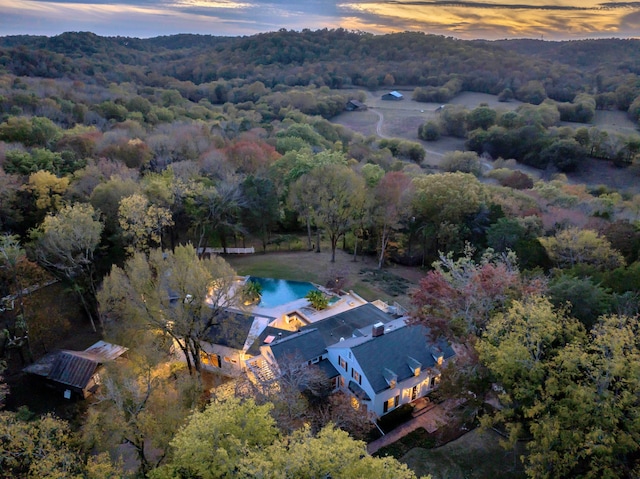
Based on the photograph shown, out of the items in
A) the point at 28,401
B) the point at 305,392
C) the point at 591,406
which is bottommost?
the point at 28,401

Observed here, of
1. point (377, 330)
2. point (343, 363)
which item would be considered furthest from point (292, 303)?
point (377, 330)

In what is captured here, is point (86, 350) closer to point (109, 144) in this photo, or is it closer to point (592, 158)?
point (109, 144)

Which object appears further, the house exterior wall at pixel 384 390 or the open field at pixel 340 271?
the open field at pixel 340 271

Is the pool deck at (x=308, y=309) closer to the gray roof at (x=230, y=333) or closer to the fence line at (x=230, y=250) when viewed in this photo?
the gray roof at (x=230, y=333)

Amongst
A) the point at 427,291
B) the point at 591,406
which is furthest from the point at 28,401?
the point at 591,406

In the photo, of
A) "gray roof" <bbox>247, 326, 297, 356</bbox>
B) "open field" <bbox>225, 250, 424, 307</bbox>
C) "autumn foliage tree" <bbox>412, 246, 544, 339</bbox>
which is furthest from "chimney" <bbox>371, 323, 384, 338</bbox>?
"open field" <bbox>225, 250, 424, 307</bbox>

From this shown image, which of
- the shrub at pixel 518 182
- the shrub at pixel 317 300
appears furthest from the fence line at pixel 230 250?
the shrub at pixel 518 182
